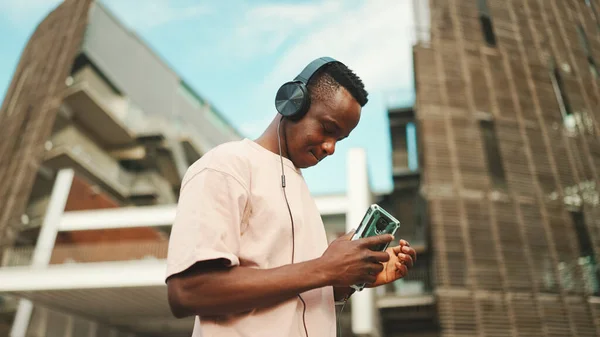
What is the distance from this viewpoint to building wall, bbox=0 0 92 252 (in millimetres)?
17438

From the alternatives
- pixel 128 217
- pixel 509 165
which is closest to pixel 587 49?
pixel 509 165

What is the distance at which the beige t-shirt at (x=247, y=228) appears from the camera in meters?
1.09

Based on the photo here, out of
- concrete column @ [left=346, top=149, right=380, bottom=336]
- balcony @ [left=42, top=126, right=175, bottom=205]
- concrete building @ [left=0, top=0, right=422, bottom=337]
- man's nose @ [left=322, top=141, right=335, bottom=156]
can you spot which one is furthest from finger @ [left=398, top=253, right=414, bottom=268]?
balcony @ [left=42, top=126, right=175, bottom=205]

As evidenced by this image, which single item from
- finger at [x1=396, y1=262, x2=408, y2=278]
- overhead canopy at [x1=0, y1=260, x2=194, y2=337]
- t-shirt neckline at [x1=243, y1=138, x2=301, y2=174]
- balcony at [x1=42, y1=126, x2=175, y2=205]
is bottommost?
finger at [x1=396, y1=262, x2=408, y2=278]

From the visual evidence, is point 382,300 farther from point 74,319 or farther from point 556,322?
point 74,319

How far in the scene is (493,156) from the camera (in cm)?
1722

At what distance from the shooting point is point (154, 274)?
41.2 feet

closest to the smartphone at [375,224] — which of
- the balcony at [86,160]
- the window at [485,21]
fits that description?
the window at [485,21]

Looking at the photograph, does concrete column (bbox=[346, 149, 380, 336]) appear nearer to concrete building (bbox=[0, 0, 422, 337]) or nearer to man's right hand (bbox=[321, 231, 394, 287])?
concrete building (bbox=[0, 0, 422, 337])

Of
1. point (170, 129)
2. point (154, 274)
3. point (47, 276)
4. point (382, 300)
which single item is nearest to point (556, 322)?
point (382, 300)

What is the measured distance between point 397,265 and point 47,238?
16736 mm

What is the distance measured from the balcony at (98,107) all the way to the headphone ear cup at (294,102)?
820 inches

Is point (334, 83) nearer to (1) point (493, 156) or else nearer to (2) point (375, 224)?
(2) point (375, 224)

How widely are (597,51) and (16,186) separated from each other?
73.5ft
